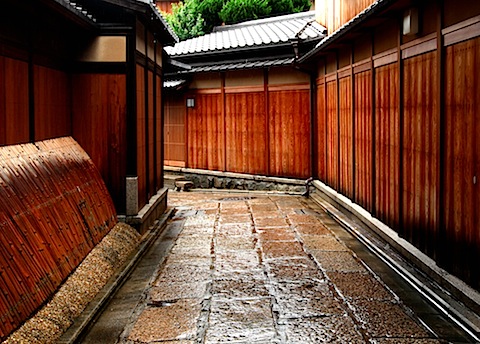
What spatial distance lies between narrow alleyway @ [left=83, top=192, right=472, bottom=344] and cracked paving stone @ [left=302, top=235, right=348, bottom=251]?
0.06 feet

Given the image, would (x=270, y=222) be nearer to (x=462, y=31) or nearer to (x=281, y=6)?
(x=462, y=31)

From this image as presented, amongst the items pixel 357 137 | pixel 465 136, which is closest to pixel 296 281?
pixel 465 136

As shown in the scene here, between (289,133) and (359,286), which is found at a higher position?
(289,133)

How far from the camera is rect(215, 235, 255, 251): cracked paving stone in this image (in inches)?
463

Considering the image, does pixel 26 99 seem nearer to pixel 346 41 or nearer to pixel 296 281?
pixel 296 281

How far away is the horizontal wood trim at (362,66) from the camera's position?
42.6 ft

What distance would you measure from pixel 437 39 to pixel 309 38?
11.5m

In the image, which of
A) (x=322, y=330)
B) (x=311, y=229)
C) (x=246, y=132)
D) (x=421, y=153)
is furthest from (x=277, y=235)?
(x=246, y=132)

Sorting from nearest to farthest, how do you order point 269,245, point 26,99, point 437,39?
point 437,39 → point 26,99 → point 269,245

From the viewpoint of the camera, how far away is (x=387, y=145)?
11727mm

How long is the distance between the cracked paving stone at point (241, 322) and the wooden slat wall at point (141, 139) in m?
5.11

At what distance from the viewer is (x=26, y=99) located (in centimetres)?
926

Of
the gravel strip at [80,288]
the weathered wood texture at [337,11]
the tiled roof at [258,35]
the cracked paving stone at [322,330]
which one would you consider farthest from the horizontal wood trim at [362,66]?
the cracked paving stone at [322,330]

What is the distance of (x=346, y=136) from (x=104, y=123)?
645 cm
